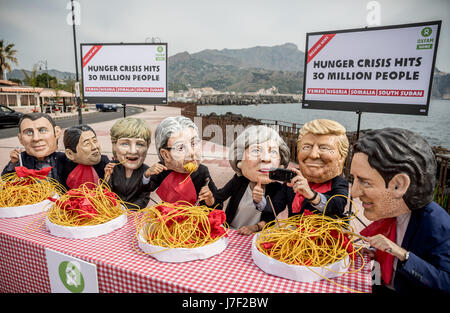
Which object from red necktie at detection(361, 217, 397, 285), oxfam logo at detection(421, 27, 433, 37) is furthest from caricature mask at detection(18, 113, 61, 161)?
oxfam logo at detection(421, 27, 433, 37)

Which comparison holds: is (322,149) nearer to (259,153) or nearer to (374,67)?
(259,153)

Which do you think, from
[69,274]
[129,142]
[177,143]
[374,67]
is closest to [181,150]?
[177,143]

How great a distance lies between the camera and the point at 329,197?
1898 mm

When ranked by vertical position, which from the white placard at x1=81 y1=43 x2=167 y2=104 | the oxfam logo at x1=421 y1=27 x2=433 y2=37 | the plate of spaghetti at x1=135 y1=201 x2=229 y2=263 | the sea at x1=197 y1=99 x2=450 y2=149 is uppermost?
the oxfam logo at x1=421 y1=27 x2=433 y2=37

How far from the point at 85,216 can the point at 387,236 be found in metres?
1.79

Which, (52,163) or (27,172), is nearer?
(27,172)

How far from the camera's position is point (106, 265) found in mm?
1495

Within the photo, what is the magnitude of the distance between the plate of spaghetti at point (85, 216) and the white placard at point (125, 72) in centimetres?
217

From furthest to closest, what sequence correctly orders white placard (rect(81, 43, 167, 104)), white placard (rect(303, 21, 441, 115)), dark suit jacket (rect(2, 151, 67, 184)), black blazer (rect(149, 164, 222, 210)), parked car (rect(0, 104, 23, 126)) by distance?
parked car (rect(0, 104, 23, 126))
white placard (rect(81, 43, 167, 104))
dark suit jacket (rect(2, 151, 67, 184))
white placard (rect(303, 21, 441, 115))
black blazer (rect(149, 164, 222, 210))

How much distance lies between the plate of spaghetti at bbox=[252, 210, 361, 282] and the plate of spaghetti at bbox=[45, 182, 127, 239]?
0.97 meters

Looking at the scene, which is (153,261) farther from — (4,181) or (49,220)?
(4,181)

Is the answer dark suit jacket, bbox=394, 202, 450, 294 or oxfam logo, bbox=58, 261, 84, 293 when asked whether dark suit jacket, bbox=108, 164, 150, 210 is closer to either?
oxfam logo, bbox=58, 261, 84, 293

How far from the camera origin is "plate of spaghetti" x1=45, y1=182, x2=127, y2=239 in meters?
1.76

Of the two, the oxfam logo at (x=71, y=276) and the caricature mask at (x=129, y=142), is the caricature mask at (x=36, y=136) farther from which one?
the oxfam logo at (x=71, y=276)
